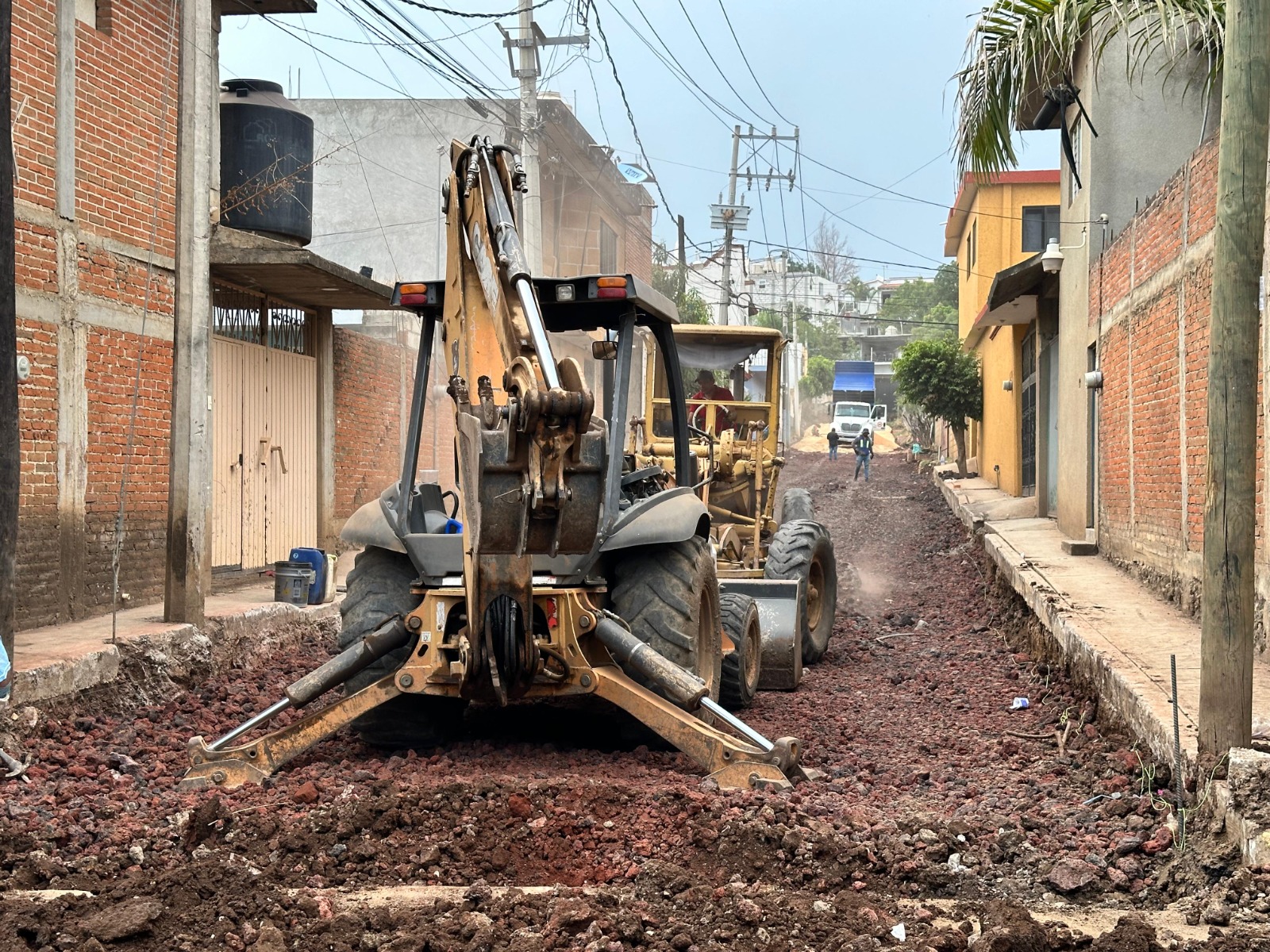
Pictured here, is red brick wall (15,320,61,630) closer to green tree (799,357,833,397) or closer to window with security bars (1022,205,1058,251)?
window with security bars (1022,205,1058,251)

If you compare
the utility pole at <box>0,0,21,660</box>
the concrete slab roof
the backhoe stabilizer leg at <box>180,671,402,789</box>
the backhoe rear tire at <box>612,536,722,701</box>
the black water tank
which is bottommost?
the backhoe stabilizer leg at <box>180,671,402,789</box>

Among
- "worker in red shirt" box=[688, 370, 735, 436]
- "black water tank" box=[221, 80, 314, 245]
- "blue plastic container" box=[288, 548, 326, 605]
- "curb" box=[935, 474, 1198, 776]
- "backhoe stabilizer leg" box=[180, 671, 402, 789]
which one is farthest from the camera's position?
"black water tank" box=[221, 80, 314, 245]

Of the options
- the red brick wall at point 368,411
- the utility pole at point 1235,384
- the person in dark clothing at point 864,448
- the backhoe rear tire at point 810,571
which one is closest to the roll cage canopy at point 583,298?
the utility pole at point 1235,384

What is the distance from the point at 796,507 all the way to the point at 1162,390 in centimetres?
426

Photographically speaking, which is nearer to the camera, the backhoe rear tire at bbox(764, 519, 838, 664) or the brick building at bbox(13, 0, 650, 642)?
the brick building at bbox(13, 0, 650, 642)

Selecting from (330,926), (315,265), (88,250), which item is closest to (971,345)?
(315,265)

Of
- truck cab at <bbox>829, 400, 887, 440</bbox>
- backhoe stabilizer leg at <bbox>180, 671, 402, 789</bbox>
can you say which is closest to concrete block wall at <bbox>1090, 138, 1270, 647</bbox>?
backhoe stabilizer leg at <bbox>180, 671, 402, 789</bbox>

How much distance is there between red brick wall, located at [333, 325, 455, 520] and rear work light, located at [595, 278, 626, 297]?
951cm

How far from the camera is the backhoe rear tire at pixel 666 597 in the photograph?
681 centimetres

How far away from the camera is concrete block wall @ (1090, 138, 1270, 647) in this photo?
10.2 m

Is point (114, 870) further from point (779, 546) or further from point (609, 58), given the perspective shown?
point (609, 58)

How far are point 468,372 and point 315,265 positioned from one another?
7527 millimetres

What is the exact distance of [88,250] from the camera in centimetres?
1088

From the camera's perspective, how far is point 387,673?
7.15 meters
